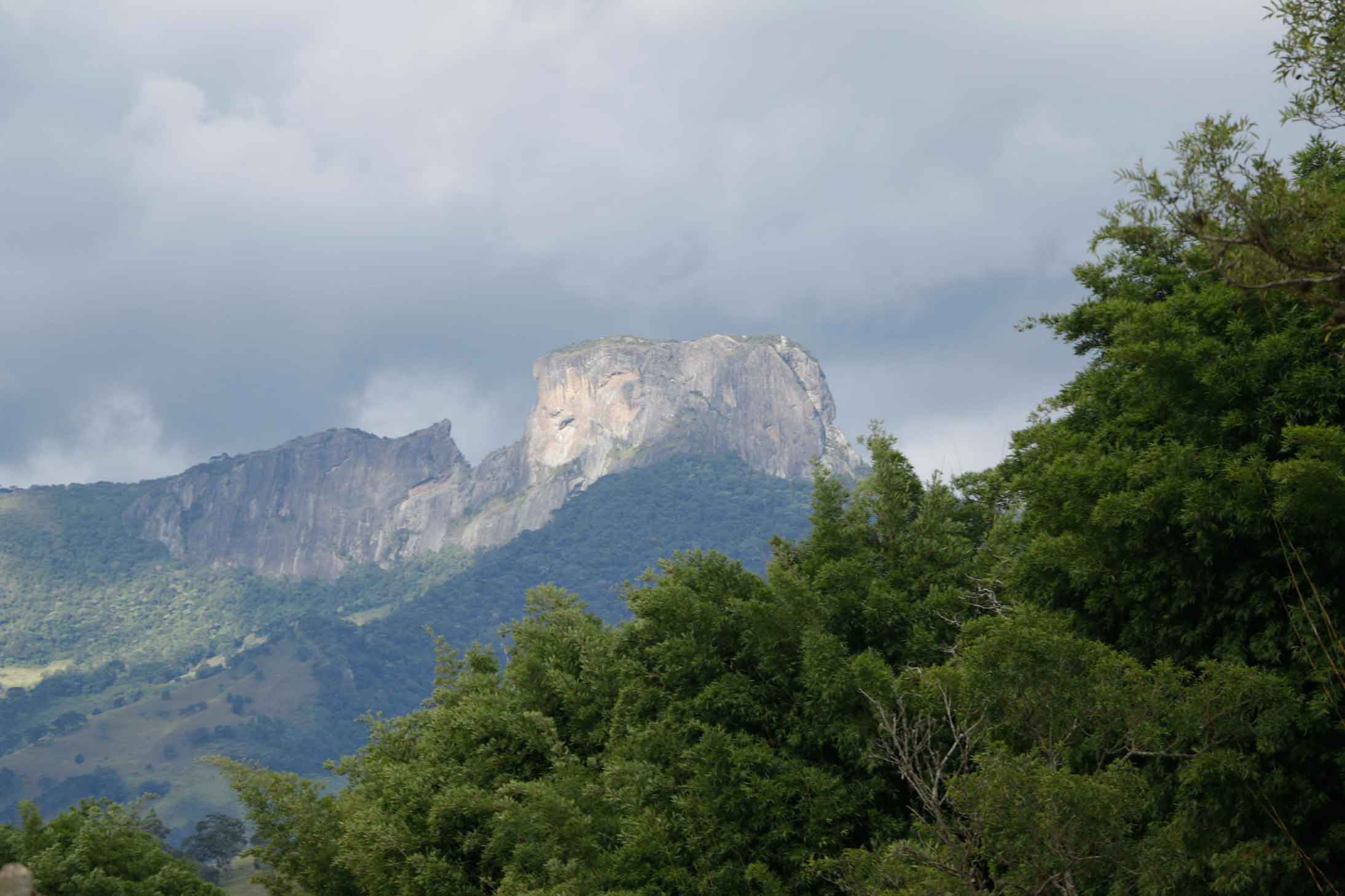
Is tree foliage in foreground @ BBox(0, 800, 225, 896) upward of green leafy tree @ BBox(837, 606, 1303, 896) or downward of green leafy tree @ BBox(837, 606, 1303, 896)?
downward

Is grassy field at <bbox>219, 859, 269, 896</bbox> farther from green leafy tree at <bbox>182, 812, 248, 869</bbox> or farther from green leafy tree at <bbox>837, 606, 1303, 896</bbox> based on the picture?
green leafy tree at <bbox>837, 606, 1303, 896</bbox>

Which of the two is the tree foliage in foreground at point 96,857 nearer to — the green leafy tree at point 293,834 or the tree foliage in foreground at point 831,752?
the green leafy tree at point 293,834

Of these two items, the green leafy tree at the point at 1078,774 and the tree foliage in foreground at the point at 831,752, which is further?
the tree foliage in foreground at the point at 831,752

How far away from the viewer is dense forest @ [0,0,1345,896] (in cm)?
1220

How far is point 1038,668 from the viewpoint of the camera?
1353cm

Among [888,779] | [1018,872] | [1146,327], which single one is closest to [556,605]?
[888,779]

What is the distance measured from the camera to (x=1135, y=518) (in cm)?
1550

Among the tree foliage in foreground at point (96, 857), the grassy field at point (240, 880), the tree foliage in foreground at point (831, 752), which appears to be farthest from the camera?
the grassy field at point (240, 880)

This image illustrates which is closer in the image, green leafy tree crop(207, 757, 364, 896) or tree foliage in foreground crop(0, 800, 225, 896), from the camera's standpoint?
tree foliage in foreground crop(0, 800, 225, 896)

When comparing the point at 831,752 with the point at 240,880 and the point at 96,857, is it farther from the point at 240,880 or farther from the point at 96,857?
the point at 240,880

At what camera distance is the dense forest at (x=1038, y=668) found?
12.2 metres

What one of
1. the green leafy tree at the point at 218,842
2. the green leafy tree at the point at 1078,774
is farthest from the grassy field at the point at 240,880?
the green leafy tree at the point at 1078,774

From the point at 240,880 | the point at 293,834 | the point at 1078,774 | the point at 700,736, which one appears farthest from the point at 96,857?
the point at 240,880

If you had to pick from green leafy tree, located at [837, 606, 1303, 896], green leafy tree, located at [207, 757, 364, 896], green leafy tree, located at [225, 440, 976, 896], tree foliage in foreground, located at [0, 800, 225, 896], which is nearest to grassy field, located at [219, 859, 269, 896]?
tree foliage in foreground, located at [0, 800, 225, 896]
